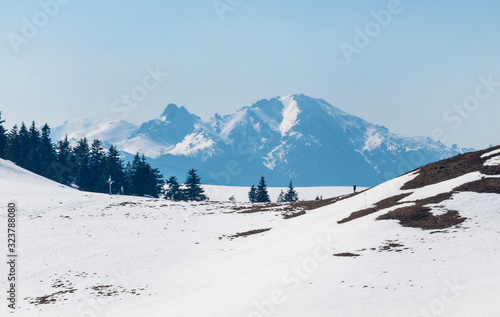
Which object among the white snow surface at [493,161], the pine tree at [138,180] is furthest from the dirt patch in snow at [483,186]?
the pine tree at [138,180]

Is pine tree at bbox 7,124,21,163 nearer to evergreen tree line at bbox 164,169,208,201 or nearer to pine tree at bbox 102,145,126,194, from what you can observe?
pine tree at bbox 102,145,126,194

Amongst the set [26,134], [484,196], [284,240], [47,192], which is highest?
[26,134]

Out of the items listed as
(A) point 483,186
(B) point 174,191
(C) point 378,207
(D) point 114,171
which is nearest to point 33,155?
(D) point 114,171

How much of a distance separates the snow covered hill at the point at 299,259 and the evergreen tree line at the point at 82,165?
67045 millimetres

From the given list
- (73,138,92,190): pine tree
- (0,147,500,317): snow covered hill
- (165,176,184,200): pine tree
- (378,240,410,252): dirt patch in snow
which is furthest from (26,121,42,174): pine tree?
(378,240,410,252): dirt patch in snow

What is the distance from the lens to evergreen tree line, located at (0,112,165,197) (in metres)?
Result: 121

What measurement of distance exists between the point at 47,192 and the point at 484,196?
6883 centimetres

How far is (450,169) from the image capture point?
4678 centimetres

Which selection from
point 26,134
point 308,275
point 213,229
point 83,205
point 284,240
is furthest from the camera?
point 26,134

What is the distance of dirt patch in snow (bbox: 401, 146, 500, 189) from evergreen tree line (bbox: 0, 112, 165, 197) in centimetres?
8849

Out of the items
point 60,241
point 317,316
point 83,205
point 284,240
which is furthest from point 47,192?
point 317,316

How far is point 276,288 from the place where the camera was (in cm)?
2458

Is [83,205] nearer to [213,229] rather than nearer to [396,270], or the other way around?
[213,229]

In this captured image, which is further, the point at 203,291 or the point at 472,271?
the point at 203,291
